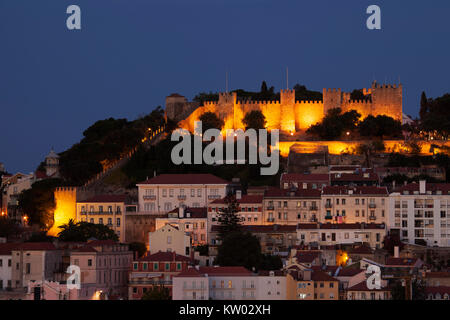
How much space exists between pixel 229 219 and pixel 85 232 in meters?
7.67

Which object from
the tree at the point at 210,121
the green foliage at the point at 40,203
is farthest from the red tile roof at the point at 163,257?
the tree at the point at 210,121

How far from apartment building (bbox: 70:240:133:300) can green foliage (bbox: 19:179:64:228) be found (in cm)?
1356

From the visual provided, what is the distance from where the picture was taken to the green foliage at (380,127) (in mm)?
83438

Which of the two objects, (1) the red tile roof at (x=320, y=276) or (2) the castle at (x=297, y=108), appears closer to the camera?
(1) the red tile roof at (x=320, y=276)

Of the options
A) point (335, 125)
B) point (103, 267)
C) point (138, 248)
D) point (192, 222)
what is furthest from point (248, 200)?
point (335, 125)

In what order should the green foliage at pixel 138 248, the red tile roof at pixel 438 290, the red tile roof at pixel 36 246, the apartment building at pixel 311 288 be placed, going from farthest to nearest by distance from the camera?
the green foliage at pixel 138 248 < the red tile roof at pixel 36 246 < the apartment building at pixel 311 288 < the red tile roof at pixel 438 290

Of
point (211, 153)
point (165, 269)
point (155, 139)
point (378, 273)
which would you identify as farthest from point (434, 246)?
point (155, 139)

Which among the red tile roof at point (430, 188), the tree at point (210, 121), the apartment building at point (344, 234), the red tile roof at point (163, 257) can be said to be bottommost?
the red tile roof at point (163, 257)

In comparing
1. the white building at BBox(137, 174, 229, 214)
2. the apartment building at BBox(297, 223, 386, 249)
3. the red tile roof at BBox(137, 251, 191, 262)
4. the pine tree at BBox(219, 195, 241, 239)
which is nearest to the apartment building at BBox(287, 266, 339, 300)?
the red tile roof at BBox(137, 251, 191, 262)

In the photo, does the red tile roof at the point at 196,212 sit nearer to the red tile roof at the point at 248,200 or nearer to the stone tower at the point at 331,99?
the red tile roof at the point at 248,200

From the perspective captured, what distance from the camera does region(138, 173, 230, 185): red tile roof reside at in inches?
2902

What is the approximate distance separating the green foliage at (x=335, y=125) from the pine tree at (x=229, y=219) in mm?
16799

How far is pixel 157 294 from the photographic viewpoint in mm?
56562
